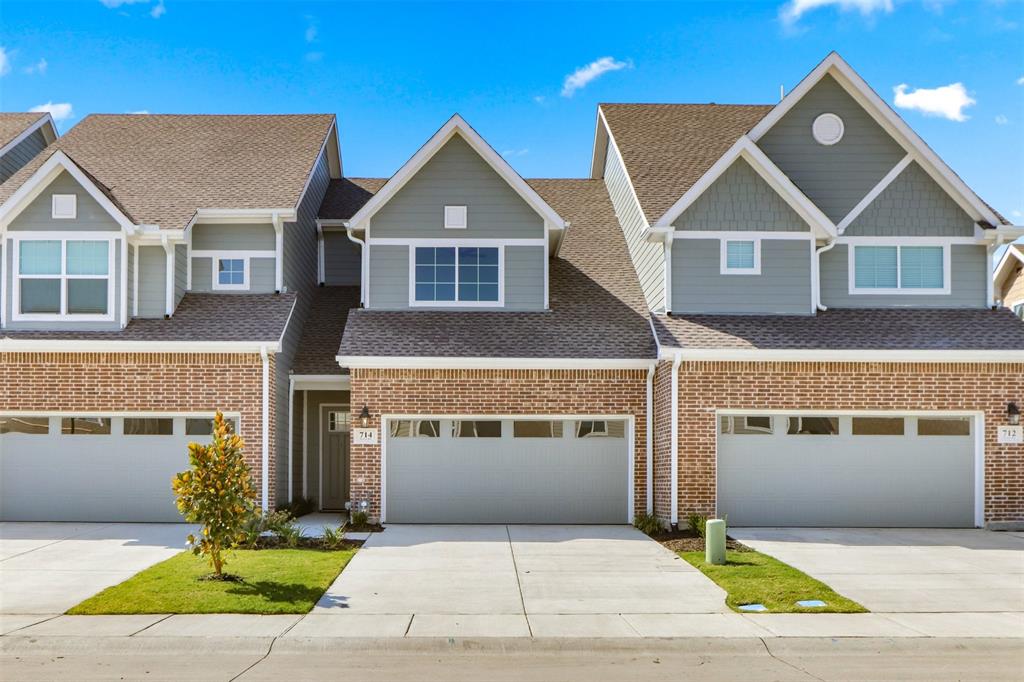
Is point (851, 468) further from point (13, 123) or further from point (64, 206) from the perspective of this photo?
point (13, 123)

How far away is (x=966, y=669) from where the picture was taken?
31.3 feet

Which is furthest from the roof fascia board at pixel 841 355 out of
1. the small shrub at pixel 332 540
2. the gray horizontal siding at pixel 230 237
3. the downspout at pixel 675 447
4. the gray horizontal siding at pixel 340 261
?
the gray horizontal siding at pixel 340 261

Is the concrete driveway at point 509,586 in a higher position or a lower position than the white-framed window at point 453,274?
lower

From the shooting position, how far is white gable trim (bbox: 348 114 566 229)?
2023 cm

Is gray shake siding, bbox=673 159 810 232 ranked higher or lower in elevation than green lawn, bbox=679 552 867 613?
higher

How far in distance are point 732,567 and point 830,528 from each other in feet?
16.6

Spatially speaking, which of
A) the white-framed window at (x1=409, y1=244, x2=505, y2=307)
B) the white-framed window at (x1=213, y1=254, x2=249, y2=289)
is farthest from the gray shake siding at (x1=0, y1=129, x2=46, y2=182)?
the white-framed window at (x1=409, y1=244, x2=505, y2=307)

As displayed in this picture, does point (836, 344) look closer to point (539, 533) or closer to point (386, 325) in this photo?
point (539, 533)

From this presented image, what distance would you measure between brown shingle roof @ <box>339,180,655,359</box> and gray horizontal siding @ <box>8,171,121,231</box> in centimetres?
542

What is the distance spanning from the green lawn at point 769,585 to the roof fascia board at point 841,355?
4.21 metres

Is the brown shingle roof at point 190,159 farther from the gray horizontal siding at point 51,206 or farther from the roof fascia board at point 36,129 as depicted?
the roof fascia board at point 36,129

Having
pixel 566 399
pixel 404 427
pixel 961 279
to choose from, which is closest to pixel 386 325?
pixel 404 427

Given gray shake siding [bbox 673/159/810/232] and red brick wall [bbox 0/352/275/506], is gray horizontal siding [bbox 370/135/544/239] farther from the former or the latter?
red brick wall [bbox 0/352/275/506]

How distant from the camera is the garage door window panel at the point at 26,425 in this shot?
63.5 feet
